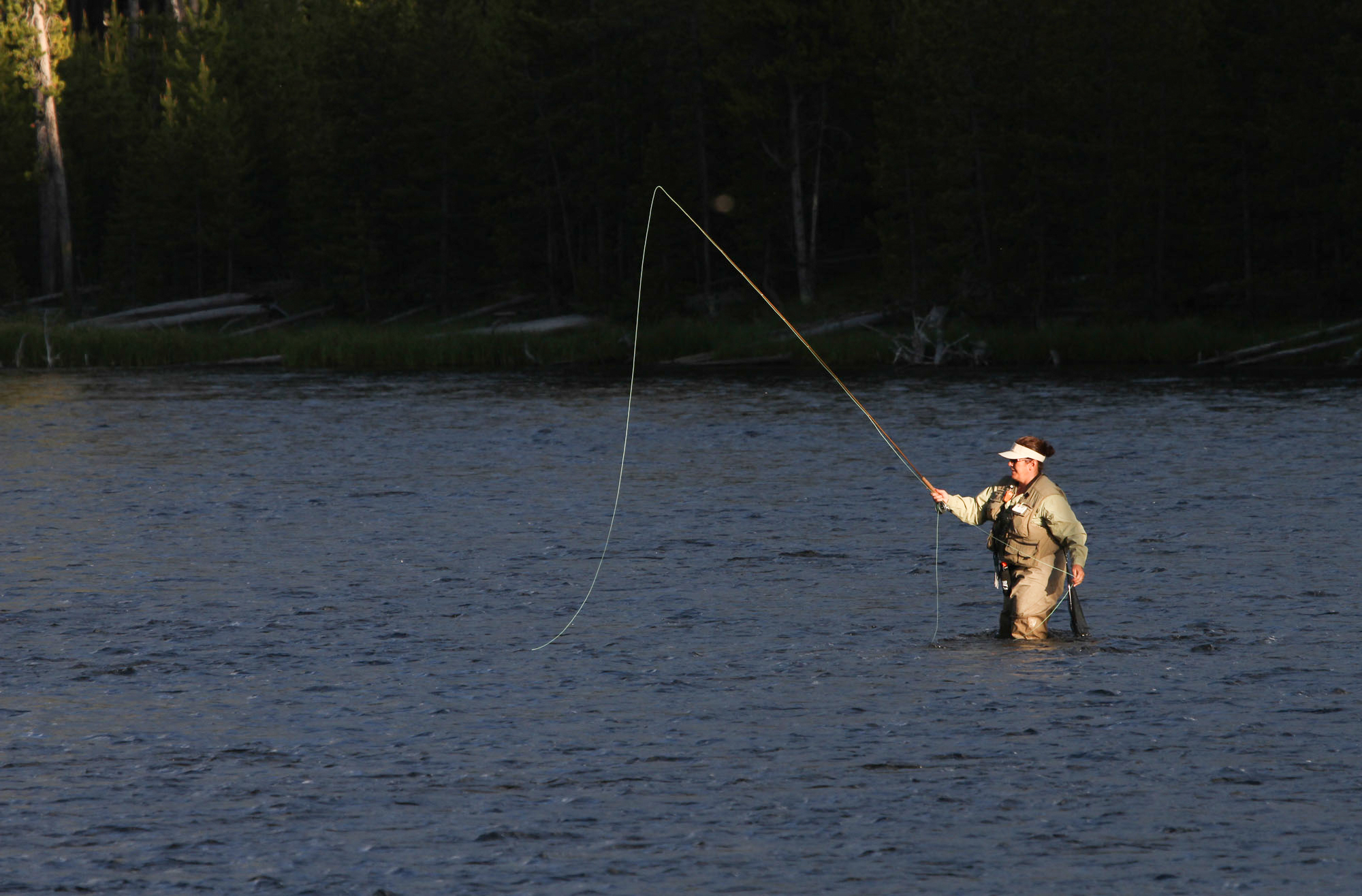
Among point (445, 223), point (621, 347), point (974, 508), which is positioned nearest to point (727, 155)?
point (445, 223)

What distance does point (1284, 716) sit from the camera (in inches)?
388

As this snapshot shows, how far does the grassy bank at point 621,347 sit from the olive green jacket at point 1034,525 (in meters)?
30.7

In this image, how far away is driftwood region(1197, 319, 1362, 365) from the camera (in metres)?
39.5

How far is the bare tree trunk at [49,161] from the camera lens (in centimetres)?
5409

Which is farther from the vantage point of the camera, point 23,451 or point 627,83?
point 627,83

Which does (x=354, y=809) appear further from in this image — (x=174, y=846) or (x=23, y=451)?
(x=23, y=451)

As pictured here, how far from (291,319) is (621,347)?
17317mm

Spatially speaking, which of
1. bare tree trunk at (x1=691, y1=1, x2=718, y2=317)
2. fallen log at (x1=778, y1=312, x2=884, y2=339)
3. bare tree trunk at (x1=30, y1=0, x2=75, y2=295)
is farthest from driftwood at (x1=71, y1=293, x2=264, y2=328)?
fallen log at (x1=778, y1=312, x2=884, y2=339)

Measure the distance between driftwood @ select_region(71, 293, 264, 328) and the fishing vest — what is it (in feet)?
145

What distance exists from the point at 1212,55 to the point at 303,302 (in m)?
32.3

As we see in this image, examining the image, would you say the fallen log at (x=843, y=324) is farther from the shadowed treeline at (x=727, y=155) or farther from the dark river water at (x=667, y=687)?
the dark river water at (x=667, y=687)

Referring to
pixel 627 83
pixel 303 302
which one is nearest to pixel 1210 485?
pixel 627 83

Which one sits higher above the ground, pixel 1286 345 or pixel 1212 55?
pixel 1212 55

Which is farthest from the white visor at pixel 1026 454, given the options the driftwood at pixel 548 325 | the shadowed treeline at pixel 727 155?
the driftwood at pixel 548 325
